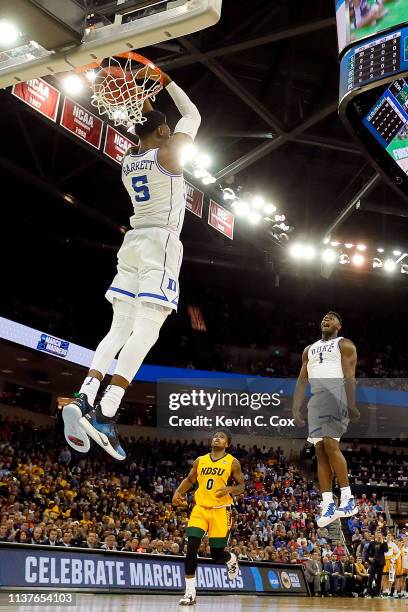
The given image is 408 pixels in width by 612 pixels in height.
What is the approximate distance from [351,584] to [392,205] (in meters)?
10.9

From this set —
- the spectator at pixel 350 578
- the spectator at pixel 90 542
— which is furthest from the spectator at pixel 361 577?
the spectator at pixel 90 542

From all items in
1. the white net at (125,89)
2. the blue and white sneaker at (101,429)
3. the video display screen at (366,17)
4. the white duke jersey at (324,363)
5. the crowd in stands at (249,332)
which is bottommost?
the blue and white sneaker at (101,429)

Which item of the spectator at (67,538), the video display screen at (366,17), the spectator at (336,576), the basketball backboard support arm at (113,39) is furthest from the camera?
the spectator at (336,576)

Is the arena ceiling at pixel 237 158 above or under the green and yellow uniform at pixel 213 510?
above

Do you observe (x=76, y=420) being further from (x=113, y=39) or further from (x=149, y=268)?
(x=113, y=39)

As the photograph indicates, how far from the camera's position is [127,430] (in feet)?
95.8

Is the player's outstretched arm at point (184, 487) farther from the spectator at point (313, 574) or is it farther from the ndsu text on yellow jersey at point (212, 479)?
the spectator at point (313, 574)

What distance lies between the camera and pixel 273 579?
16.0m

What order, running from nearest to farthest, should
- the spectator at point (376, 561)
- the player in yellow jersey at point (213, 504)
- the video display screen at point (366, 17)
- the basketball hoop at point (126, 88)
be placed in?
the basketball hoop at point (126, 88) → the video display screen at point (366, 17) → the player in yellow jersey at point (213, 504) → the spectator at point (376, 561)

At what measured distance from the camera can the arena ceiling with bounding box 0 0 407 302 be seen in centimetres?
1509

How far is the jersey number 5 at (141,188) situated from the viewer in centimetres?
513

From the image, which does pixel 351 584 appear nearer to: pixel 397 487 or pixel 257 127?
pixel 397 487

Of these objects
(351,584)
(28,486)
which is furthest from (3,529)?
(351,584)

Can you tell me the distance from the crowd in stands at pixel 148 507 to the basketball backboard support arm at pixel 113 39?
33.9ft
